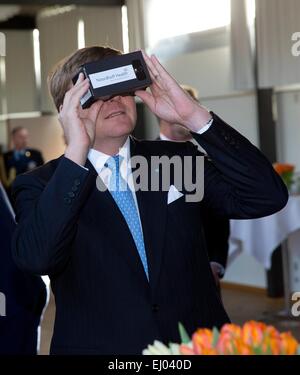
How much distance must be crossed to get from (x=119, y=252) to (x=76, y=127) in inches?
11.0

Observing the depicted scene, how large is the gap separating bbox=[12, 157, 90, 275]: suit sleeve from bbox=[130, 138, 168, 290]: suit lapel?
192 millimetres

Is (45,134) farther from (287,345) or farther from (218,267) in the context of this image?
(287,345)

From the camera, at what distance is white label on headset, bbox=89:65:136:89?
157 cm

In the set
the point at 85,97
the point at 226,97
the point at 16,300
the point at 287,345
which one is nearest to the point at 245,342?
the point at 287,345

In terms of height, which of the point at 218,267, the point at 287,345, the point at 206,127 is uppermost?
the point at 206,127

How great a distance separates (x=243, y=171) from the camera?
1.75 m

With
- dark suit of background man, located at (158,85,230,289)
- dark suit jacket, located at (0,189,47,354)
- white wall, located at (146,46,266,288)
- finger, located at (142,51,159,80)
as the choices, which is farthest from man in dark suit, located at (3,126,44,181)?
finger, located at (142,51,159,80)

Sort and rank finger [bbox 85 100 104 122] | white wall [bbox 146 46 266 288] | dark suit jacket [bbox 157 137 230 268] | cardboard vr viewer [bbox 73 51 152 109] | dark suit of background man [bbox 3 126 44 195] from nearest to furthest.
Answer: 1. cardboard vr viewer [bbox 73 51 152 109]
2. finger [bbox 85 100 104 122]
3. dark suit jacket [bbox 157 137 230 268]
4. white wall [bbox 146 46 266 288]
5. dark suit of background man [bbox 3 126 44 195]

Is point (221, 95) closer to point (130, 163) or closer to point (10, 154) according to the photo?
point (10, 154)

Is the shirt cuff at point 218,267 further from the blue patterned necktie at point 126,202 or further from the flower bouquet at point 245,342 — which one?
the flower bouquet at point 245,342

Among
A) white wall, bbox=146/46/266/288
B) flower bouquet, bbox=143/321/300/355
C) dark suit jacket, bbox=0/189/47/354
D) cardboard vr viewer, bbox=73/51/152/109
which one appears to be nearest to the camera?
flower bouquet, bbox=143/321/300/355

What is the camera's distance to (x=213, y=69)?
8398 mm

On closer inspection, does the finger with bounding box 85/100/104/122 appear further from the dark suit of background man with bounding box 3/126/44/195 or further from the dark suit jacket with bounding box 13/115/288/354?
the dark suit of background man with bounding box 3/126/44/195

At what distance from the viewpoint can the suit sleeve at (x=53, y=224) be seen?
157cm
